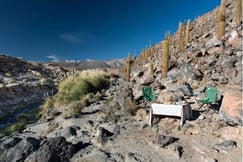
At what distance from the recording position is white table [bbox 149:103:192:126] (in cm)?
725

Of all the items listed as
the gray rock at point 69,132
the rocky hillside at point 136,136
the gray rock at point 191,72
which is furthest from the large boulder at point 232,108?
the gray rock at point 191,72

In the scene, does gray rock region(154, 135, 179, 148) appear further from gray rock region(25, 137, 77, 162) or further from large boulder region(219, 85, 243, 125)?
gray rock region(25, 137, 77, 162)

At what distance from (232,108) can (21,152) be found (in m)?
5.98

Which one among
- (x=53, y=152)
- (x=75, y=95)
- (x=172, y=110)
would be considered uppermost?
(x=75, y=95)

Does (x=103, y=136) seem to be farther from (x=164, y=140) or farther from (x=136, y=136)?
(x=164, y=140)

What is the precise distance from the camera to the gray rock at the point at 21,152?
5.91 m

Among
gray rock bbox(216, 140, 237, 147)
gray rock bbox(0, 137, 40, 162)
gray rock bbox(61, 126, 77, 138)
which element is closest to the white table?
gray rock bbox(216, 140, 237, 147)

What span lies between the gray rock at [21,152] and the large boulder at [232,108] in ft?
17.9

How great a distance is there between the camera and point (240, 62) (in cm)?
1178

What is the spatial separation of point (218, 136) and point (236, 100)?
1.17 meters

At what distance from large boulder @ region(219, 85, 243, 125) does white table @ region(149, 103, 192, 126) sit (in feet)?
3.55

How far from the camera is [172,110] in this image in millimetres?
7371

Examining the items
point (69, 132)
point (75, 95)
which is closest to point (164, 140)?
point (69, 132)

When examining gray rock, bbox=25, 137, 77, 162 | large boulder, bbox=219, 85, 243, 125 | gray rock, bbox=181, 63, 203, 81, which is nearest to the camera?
gray rock, bbox=25, 137, 77, 162
